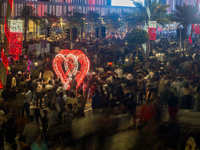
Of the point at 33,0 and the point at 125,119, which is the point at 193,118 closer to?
the point at 125,119

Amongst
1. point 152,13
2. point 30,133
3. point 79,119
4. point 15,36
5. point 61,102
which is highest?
point 152,13

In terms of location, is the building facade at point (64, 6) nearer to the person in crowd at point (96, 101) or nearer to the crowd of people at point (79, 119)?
the crowd of people at point (79, 119)

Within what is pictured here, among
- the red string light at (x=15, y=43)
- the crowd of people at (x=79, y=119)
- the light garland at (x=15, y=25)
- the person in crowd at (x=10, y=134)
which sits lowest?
the person in crowd at (x=10, y=134)

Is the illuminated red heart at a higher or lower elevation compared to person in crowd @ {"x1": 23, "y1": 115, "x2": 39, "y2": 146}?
higher

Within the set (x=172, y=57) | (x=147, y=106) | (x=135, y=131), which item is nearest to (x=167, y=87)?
(x=147, y=106)

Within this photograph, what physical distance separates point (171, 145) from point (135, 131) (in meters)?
0.84

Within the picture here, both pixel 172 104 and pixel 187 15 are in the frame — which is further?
pixel 187 15

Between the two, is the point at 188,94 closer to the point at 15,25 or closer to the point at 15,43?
the point at 15,25

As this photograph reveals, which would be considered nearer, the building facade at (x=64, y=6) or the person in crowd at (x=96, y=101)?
the person in crowd at (x=96, y=101)

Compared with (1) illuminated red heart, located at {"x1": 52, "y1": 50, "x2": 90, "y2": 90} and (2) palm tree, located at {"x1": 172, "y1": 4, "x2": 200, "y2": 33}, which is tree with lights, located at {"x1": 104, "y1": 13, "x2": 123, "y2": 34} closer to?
(2) palm tree, located at {"x1": 172, "y1": 4, "x2": 200, "y2": 33}

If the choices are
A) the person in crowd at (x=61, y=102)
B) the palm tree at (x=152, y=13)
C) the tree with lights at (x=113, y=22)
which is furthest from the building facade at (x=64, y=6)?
the person in crowd at (x=61, y=102)

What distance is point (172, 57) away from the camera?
2942cm

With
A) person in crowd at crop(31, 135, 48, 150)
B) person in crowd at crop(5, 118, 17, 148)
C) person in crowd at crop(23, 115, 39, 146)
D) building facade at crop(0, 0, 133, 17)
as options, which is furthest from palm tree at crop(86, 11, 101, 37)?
person in crowd at crop(31, 135, 48, 150)

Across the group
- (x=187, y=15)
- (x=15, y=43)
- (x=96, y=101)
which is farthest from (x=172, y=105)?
(x=187, y=15)
